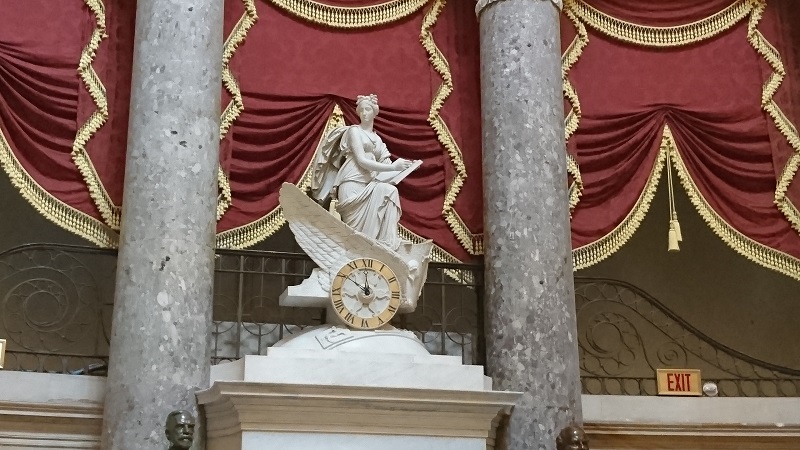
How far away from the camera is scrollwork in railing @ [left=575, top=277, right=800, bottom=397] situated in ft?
23.7

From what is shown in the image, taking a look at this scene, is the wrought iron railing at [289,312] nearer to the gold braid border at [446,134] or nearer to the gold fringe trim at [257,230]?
the gold fringe trim at [257,230]

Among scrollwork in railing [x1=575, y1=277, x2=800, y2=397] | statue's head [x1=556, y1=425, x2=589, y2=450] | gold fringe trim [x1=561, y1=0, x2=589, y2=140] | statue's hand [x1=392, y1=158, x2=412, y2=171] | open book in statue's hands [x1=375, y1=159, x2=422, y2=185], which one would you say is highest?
gold fringe trim [x1=561, y1=0, x2=589, y2=140]

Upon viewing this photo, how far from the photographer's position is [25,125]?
641 centimetres

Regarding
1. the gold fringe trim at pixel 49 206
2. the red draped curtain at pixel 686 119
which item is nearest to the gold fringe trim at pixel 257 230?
the gold fringe trim at pixel 49 206

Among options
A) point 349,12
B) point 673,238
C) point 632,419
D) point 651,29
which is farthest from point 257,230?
point 651,29

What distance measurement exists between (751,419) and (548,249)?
180 cm

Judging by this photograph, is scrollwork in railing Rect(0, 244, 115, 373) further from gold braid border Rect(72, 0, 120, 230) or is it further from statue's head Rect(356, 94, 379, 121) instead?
statue's head Rect(356, 94, 379, 121)

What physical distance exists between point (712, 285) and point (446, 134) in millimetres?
3566

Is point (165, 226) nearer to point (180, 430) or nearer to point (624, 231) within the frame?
point (180, 430)

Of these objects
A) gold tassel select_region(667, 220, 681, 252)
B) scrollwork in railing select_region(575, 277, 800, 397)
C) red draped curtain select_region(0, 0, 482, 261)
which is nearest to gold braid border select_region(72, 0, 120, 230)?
red draped curtain select_region(0, 0, 482, 261)

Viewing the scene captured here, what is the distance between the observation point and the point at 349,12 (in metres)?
7.23

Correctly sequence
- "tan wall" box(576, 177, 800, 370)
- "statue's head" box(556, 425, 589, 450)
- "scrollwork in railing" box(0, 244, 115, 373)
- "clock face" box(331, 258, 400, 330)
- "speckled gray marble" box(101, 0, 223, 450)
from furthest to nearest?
"tan wall" box(576, 177, 800, 370), "scrollwork in railing" box(0, 244, 115, 373), "clock face" box(331, 258, 400, 330), "speckled gray marble" box(101, 0, 223, 450), "statue's head" box(556, 425, 589, 450)

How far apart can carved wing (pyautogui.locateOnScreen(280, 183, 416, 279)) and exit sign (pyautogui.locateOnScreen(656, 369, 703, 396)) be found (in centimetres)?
221

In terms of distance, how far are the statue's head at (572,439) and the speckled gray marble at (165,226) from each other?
1.98 meters
